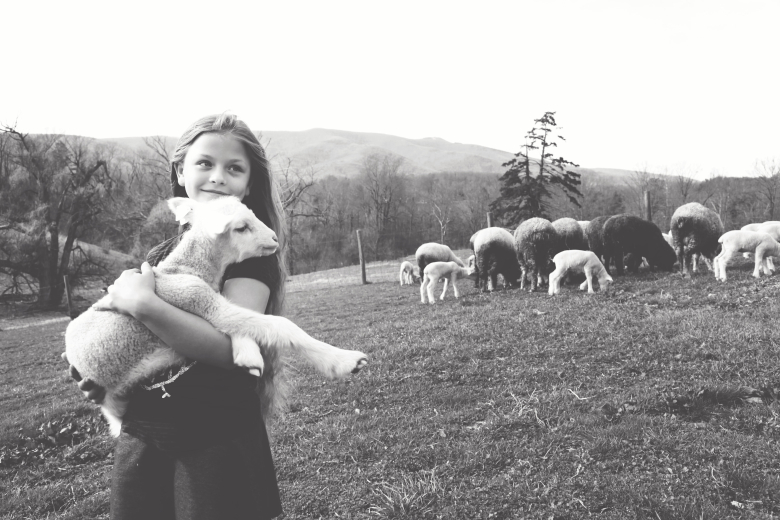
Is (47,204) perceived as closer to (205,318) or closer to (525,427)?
(525,427)

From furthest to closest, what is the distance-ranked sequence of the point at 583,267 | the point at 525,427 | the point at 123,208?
the point at 123,208 → the point at 583,267 → the point at 525,427

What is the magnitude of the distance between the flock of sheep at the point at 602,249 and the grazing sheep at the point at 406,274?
567 cm

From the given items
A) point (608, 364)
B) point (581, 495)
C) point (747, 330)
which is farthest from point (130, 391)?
point (747, 330)

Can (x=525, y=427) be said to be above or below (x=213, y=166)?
below

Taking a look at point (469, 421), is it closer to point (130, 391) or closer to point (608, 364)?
point (608, 364)

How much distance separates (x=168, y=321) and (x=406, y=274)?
2168 cm

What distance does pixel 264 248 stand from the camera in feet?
7.17

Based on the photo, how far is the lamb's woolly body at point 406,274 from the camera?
23.1 metres

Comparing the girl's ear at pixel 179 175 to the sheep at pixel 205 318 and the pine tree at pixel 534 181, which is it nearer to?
the sheep at pixel 205 318

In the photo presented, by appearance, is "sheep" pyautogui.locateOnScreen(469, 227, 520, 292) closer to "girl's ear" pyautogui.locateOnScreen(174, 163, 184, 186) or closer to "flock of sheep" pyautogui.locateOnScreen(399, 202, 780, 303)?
"flock of sheep" pyautogui.locateOnScreen(399, 202, 780, 303)

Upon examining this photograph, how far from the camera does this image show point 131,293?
177 cm

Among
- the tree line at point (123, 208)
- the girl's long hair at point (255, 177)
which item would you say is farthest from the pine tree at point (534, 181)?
the girl's long hair at point (255, 177)

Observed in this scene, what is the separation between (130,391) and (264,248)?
0.79 meters

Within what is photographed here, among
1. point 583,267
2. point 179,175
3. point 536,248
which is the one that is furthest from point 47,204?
point 179,175
